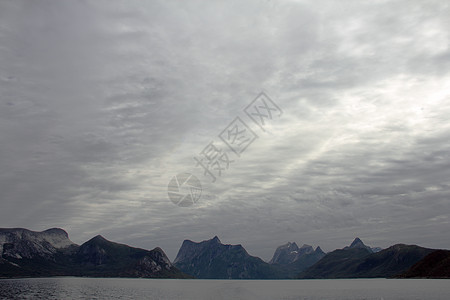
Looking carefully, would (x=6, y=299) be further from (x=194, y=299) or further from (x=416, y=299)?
(x=416, y=299)

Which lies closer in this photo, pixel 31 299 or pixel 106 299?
pixel 31 299

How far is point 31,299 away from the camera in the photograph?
171 m

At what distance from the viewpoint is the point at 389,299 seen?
16488cm

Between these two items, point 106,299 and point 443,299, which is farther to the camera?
point 106,299

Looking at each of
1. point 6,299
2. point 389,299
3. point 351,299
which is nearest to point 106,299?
point 6,299

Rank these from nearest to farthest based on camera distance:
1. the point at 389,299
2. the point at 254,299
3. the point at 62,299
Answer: the point at 389,299, the point at 62,299, the point at 254,299

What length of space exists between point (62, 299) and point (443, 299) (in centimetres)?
18181

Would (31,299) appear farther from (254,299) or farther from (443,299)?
(443,299)

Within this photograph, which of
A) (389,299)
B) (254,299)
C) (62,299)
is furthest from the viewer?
(254,299)

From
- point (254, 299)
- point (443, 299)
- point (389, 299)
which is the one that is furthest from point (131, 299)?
point (443, 299)

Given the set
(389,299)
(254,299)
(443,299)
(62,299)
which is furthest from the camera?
(254,299)

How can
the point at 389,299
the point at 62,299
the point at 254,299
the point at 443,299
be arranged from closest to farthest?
1. the point at 443,299
2. the point at 389,299
3. the point at 62,299
4. the point at 254,299

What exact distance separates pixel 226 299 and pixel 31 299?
98845 millimetres

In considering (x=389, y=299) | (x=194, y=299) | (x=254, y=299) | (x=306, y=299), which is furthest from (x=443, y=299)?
(x=194, y=299)
